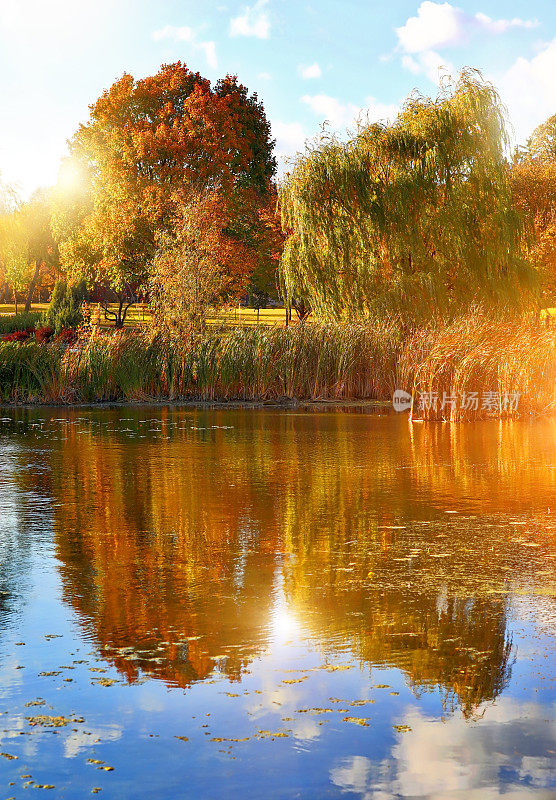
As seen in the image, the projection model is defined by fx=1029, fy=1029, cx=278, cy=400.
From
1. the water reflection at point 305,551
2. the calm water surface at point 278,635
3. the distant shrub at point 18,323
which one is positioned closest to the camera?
the calm water surface at point 278,635

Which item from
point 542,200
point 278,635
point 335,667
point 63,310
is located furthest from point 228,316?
point 335,667

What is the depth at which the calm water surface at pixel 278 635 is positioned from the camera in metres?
3.83

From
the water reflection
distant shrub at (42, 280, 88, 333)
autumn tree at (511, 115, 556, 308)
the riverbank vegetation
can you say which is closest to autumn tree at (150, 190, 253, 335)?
the riverbank vegetation

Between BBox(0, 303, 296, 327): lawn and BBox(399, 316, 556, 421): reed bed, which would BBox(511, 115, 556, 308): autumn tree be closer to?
BBox(0, 303, 296, 327): lawn

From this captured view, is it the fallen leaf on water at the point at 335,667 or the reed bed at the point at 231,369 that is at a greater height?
the reed bed at the point at 231,369

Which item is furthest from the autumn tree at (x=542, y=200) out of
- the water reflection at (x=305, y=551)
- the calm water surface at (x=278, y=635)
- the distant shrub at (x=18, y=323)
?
the calm water surface at (x=278, y=635)

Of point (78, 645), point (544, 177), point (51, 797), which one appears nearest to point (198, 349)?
point (78, 645)

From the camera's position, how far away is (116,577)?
6.77 meters

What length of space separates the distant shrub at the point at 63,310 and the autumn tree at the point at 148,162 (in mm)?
1435

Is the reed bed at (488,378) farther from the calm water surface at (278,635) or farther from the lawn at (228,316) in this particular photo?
the lawn at (228,316)

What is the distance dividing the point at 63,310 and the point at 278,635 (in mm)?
38032

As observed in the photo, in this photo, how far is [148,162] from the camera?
40531mm

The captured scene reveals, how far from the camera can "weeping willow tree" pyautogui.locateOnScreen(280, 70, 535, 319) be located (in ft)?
88.6
